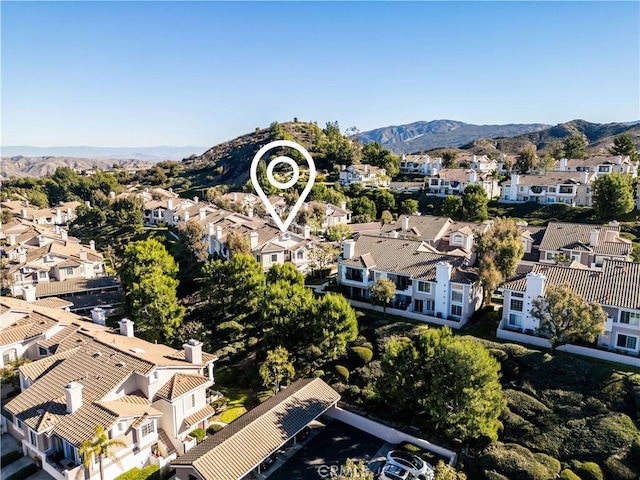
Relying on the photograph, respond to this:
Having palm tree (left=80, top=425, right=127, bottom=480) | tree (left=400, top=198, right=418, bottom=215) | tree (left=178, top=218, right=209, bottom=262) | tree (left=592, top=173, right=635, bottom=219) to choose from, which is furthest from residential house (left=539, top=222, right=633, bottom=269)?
palm tree (left=80, top=425, right=127, bottom=480)

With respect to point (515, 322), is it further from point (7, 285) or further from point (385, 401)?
point (7, 285)

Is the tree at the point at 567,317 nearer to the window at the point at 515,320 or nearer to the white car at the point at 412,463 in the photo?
the window at the point at 515,320

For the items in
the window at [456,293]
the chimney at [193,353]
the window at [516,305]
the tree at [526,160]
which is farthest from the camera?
the tree at [526,160]

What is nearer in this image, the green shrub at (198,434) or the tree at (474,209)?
the green shrub at (198,434)

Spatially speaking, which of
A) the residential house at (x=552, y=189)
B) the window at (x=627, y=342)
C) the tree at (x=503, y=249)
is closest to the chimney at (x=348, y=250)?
the tree at (x=503, y=249)

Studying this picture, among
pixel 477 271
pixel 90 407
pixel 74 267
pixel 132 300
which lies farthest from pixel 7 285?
pixel 477 271

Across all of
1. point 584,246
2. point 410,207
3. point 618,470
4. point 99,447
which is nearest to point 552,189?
point 410,207
